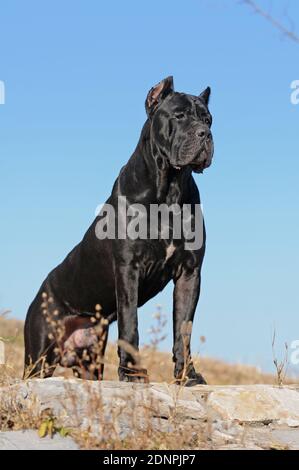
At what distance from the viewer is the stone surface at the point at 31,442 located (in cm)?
335

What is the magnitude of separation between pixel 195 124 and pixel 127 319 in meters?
1.57

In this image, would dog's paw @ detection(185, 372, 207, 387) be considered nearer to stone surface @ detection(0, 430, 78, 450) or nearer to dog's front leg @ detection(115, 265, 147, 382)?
dog's front leg @ detection(115, 265, 147, 382)

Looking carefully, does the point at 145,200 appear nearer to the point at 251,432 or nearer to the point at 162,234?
the point at 162,234

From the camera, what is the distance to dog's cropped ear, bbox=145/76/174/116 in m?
5.85

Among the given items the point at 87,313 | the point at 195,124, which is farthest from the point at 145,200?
the point at 87,313

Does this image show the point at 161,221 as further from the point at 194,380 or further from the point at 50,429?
the point at 50,429

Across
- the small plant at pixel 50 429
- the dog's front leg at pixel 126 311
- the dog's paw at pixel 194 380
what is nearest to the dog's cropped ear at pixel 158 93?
the dog's front leg at pixel 126 311

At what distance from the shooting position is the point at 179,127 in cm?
570

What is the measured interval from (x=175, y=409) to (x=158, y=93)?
289 cm

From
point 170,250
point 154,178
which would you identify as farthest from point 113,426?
point 154,178

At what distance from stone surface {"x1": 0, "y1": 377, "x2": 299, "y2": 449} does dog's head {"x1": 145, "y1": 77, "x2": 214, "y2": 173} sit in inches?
67.9

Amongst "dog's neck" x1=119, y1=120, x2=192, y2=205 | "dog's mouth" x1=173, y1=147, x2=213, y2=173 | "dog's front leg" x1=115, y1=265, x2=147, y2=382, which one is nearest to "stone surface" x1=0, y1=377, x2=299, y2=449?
"dog's front leg" x1=115, y1=265, x2=147, y2=382
